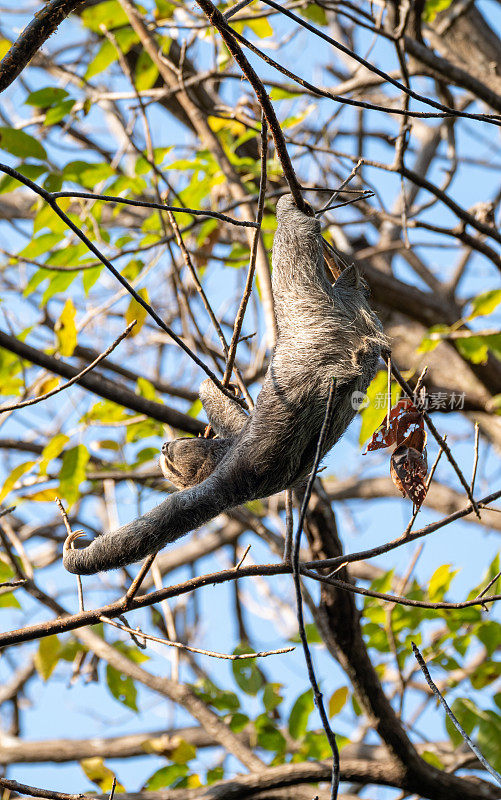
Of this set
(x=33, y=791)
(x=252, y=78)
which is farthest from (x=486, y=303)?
(x=33, y=791)

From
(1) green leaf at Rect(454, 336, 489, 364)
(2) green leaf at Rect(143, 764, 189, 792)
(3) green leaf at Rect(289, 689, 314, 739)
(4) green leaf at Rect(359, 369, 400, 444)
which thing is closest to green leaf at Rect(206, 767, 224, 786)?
(2) green leaf at Rect(143, 764, 189, 792)

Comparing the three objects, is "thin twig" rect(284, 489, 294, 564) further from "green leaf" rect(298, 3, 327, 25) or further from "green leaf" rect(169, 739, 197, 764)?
"green leaf" rect(298, 3, 327, 25)

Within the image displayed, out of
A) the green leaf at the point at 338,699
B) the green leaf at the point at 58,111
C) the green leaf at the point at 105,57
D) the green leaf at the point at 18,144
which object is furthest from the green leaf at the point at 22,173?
the green leaf at the point at 338,699

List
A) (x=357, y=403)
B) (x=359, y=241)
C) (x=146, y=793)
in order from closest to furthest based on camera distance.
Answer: (x=357, y=403), (x=146, y=793), (x=359, y=241)

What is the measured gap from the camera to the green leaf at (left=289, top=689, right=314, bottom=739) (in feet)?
15.2

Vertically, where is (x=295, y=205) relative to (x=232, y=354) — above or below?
above

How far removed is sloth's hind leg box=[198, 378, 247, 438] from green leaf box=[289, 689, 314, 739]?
2.09 m

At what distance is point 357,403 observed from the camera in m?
3.08

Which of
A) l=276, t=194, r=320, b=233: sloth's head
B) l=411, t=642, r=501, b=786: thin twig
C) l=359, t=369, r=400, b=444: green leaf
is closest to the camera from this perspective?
l=411, t=642, r=501, b=786: thin twig

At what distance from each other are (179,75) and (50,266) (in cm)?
150

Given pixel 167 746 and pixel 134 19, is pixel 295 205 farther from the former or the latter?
pixel 167 746

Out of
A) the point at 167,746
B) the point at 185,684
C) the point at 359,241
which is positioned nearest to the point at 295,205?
the point at 185,684

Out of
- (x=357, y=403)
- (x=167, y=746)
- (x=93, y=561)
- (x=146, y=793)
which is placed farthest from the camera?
(x=167, y=746)

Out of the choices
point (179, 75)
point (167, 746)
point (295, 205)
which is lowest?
point (167, 746)
